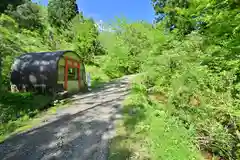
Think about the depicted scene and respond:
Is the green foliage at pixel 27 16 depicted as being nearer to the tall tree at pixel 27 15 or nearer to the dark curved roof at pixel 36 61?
the tall tree at pixel 27 15

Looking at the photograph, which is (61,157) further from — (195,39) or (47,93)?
(195,39)

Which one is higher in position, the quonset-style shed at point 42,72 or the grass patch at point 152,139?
the quonset-style shed at point 42,72

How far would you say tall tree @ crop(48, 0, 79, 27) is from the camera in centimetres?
2905

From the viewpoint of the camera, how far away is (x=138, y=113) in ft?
25.2

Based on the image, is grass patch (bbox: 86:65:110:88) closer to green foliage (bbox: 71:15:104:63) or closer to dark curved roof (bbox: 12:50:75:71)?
green foliage (bbox: 71:15:104:63)

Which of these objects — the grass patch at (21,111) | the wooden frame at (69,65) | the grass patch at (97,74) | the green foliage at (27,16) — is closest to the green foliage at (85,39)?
the grass patch at (97,74)

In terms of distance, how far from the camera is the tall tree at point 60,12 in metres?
29.0

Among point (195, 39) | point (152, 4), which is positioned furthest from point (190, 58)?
point (152, 4)

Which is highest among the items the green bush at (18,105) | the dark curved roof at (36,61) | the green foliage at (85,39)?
the green foliage at (85,39)

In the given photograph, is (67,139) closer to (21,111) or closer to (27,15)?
(21,111)

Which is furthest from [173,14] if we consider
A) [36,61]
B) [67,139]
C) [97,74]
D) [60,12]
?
[60,12]

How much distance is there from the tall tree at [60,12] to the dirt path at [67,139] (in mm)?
23649

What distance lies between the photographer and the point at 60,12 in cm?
2894

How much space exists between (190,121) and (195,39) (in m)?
5.44
